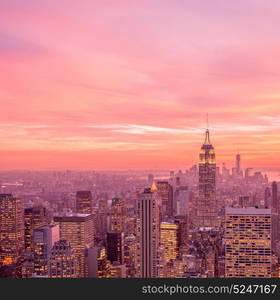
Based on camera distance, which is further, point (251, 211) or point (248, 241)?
point (248, 241)

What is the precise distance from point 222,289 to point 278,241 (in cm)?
1639

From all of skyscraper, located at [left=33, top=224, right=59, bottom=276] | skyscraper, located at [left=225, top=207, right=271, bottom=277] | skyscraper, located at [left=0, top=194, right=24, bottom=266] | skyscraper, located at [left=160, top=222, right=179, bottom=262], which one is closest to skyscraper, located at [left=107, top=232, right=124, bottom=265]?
skyscraper, located at [left=160, top=222, right=179, bottom=262]

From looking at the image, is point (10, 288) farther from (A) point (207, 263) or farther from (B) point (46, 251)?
(A) point (207, 263)

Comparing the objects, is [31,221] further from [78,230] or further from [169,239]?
[169,239]

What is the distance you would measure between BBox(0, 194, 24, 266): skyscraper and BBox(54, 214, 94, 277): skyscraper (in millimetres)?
1580

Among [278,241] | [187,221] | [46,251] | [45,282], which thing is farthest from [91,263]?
[45,282]

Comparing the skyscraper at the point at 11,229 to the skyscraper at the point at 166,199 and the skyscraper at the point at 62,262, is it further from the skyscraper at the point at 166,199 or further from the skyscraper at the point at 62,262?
the skyscraper at the point at 166,199

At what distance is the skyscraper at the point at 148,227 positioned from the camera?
15656mm

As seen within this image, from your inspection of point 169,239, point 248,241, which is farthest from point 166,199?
point 248,241

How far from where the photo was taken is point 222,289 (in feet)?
6.88

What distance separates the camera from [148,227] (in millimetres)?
17344

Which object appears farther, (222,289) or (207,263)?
(207,263)

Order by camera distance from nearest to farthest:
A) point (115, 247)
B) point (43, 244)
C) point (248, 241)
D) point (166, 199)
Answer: point (43, 244) < point (115, 247) < point (248, 241) < point (166, 199)

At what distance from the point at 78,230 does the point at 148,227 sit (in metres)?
2.93
